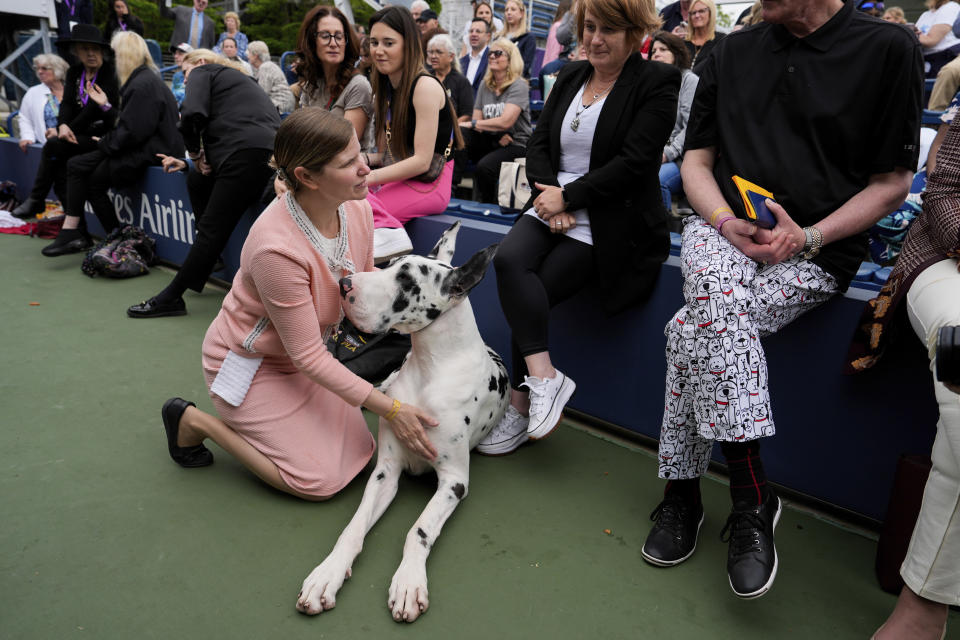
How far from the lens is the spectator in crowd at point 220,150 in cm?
406

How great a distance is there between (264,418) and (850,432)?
2058 millimetres

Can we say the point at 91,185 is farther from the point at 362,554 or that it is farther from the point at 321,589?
the point at 321,589

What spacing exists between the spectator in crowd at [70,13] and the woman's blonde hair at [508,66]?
10.2 meters

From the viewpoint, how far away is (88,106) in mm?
5547

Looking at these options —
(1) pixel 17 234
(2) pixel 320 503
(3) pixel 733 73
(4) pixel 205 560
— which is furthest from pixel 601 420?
(1) pixel 17 234

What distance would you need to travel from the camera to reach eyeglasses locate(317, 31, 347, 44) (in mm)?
3754

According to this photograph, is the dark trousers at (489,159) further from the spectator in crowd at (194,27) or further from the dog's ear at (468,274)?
the spectator in crowd at (194,27)

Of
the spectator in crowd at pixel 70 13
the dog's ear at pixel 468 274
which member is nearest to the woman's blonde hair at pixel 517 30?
the dog's ear at pixel 468 274

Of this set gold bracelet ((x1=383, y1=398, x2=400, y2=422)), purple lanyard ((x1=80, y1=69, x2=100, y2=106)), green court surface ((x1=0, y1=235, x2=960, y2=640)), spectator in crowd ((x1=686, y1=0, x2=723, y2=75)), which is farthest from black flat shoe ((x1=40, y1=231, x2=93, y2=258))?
spectator in crowd ((x1=686, y1=0, x2=723, y2=75))

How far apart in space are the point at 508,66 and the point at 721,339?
4.50 meters

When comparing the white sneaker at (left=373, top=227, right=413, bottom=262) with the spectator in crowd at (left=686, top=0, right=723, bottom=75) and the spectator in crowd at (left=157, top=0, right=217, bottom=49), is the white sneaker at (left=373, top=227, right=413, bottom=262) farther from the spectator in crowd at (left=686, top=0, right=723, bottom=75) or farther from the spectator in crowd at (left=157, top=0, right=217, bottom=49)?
the spectator in crowd at (left=157, top=0, right=217, bottom=49)

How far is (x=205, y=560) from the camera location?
198 cm

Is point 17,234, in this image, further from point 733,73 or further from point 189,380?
point 733,73

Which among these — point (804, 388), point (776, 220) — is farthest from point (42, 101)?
point (804, 388)
